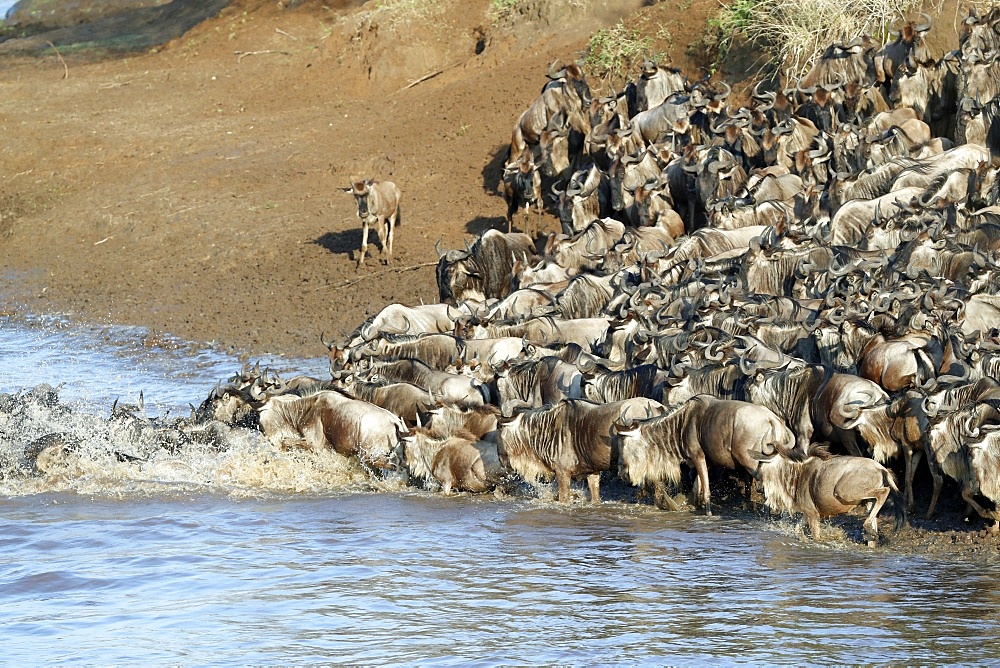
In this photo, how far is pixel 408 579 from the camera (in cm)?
782

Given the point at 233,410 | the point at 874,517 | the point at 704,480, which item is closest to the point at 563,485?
the point at 704,480

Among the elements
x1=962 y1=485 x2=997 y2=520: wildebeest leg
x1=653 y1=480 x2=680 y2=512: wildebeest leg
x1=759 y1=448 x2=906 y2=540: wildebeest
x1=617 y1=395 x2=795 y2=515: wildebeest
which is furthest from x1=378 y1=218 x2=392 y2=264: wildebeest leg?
x1=962 y1=485 x2=997 y2=520: wildebeest leg

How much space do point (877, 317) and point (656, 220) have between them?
537 cm

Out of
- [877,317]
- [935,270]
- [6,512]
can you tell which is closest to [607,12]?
[935,270]

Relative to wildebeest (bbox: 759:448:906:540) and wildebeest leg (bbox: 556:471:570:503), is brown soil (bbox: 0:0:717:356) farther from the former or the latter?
wildebeest (bbox: 759:448:906:540)

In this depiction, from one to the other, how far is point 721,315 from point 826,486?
112 inches

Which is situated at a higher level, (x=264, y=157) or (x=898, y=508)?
(x=264, y=157)

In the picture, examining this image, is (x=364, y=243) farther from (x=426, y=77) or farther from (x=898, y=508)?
(x=898, y=508)

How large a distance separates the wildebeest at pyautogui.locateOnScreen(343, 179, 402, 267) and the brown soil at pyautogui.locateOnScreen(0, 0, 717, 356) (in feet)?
0.84

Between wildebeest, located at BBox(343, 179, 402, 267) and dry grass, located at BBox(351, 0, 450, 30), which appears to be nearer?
wildebeest, located at BBox(343, 179, 402, 267)

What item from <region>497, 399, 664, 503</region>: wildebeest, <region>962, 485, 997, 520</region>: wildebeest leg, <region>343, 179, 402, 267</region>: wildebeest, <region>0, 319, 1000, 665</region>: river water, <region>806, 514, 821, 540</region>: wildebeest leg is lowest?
<region>0, 319, 1000, 665</region>: river water

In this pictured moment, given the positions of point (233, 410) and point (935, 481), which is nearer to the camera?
point (935, 481)

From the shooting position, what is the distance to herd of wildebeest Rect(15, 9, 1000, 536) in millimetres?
8367

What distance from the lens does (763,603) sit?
7.00 m
